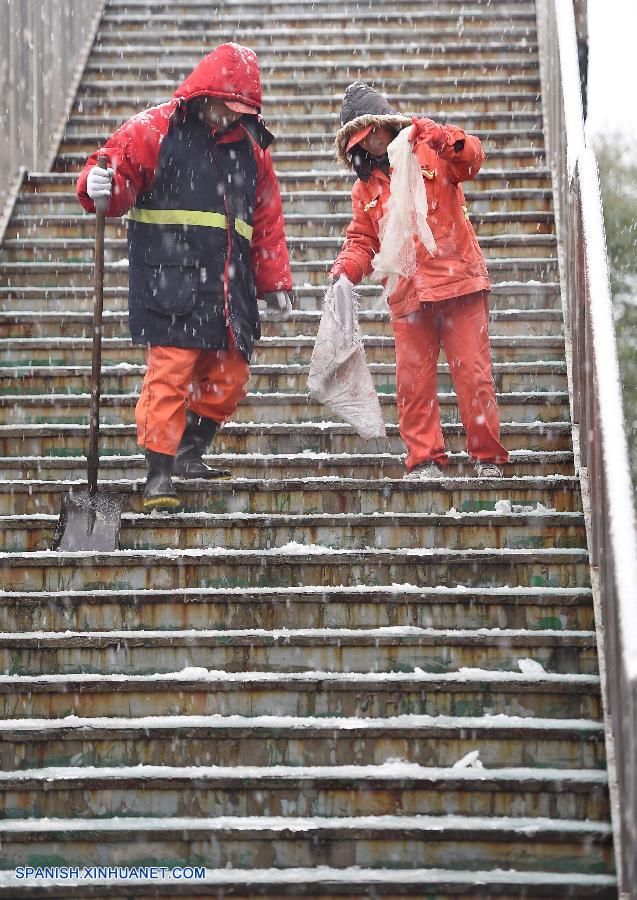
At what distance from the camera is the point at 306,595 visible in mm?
4215

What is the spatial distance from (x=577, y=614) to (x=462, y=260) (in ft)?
5.15

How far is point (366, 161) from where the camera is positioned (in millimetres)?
5250

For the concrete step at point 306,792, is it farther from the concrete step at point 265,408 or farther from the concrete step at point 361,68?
the concrete step at point 361,68

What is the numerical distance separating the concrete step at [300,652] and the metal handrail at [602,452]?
0.69 feet

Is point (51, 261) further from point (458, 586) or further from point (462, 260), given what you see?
point (458, 586)

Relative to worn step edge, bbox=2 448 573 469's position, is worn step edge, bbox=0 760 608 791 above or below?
below

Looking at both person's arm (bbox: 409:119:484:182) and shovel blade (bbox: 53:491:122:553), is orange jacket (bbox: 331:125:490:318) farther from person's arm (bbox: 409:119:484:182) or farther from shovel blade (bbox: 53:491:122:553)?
shovel blade (bbox: 53:491:122:553)

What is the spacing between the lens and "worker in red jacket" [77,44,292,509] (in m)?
4.82

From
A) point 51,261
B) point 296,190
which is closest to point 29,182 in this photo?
point 51,261

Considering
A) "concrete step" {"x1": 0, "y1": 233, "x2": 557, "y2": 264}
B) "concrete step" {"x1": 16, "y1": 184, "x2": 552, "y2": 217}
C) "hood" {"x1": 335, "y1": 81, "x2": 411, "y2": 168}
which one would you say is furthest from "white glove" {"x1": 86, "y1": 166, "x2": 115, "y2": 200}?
"concrete step" {"x1": 16, "y1": 184, "x2": 552, "y2": 217}

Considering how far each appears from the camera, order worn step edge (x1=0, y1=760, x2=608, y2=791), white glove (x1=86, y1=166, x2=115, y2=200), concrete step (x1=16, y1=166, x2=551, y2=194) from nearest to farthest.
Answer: worn step edge (x1=0, y1=760, x2=608, y2=791) → white glove (x1=86, y1=166, x2=115, y2=200) → concrete step (x1=16, y1=166, x2=551, y2=194)

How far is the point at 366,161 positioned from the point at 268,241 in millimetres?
492

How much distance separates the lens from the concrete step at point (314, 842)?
356cm

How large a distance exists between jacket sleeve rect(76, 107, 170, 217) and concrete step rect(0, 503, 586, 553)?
1.12 m
